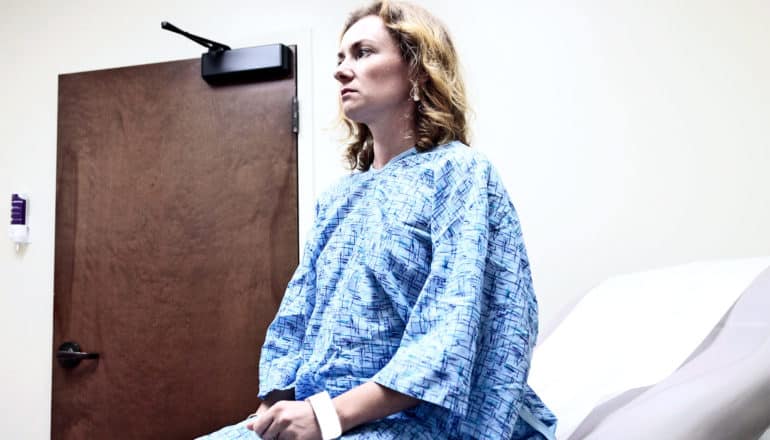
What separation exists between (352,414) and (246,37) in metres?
1.59

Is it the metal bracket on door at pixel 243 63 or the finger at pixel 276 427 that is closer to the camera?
the finger at pixel 276 427

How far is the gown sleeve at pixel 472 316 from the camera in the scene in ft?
2.56

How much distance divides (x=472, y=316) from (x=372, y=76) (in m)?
0.45

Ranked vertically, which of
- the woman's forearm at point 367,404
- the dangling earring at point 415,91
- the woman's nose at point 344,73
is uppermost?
the woman's nose at point 344,73

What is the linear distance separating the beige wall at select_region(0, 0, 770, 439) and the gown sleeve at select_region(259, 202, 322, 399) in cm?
69

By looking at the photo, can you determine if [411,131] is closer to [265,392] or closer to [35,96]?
[265,392]

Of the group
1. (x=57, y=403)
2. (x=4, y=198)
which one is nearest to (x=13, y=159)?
(x=4, y=198)

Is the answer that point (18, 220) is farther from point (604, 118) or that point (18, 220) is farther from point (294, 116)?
point (604, 118)

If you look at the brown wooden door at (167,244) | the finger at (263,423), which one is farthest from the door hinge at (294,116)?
the finger at (263,423)

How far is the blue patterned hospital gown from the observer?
80 centimetres

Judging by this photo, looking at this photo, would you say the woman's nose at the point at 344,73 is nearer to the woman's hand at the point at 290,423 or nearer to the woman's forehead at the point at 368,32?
the woman's forehead at the point at 368,32

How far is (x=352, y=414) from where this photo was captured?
790mm

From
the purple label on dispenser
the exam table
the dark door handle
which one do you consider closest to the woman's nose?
the exam table

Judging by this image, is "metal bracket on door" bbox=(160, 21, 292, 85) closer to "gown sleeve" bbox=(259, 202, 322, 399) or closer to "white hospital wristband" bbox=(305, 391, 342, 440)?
"gown sleeve" bbox=(259, 202, 322, 399)
